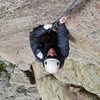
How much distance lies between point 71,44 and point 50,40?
0.56 metres

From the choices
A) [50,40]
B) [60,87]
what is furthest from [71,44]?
[60,87]

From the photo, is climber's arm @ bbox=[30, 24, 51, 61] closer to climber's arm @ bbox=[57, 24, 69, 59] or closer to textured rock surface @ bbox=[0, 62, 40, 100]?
climber's arm @ bbox=[57, 24, 69, 59]

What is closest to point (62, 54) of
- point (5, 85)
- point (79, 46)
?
point (79, 46)

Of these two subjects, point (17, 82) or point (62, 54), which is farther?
point (17, 82)

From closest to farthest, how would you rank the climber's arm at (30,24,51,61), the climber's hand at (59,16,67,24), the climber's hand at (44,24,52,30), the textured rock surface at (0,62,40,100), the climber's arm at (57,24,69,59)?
the climber's hand at (59,16,67,24), the climber's arm at (57,24,69,59), the climber's arm at (30,24,51,61), the climber's hand at (44,24,52,30), the textured rock surface at (0,62,40,100)

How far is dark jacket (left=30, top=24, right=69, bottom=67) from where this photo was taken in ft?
17.5

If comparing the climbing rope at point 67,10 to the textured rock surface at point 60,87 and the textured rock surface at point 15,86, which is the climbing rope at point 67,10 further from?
the textured rock surface at point 15,86

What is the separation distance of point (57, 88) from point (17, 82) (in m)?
1.95

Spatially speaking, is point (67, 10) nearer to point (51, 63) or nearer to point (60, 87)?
point (51, 63)

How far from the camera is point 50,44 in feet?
17.9

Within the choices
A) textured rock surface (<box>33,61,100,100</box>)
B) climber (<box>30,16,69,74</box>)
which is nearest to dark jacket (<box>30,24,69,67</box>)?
climber (<box>30,16,69,74</box>)

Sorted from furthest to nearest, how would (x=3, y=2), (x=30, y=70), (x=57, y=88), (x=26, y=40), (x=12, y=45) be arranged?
(x=30, y=70), (x=57, y=88), (x=12, y=45), (x=26, y=40), (x=3, y=2)

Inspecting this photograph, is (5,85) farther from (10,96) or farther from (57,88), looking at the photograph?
(57,88)

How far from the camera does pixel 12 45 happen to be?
7242mm
